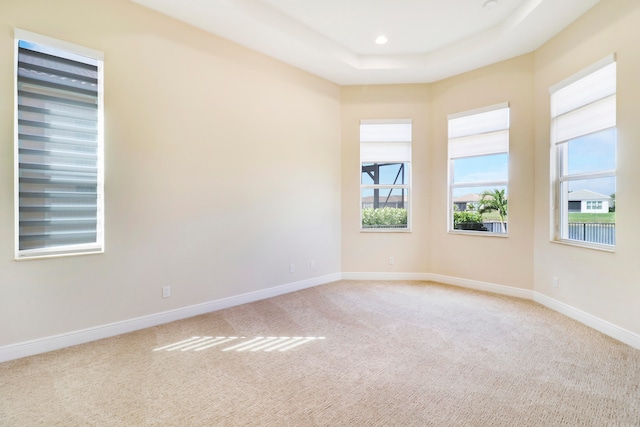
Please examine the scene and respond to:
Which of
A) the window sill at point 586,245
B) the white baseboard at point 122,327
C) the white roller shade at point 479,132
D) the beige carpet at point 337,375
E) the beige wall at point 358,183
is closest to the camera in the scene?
the beige carpet at point 337,375

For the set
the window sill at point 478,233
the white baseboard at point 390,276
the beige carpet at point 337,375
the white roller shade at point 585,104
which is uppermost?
the white roller shade at point 585,104

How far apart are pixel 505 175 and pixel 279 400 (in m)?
4.01

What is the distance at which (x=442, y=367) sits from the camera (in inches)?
90.9

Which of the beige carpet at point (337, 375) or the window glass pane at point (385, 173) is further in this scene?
the window glass pane at point (385, 173)

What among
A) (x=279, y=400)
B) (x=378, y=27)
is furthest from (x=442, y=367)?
(x=378, y=27)

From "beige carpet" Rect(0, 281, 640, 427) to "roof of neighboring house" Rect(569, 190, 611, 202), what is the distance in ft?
4.30

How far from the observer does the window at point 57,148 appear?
246 centimetres

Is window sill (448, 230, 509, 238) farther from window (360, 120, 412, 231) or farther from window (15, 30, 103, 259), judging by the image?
window (15, 30, 103, 259)

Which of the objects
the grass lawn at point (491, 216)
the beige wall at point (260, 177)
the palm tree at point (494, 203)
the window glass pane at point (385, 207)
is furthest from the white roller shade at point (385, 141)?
the grass lawn at point (491, 216)

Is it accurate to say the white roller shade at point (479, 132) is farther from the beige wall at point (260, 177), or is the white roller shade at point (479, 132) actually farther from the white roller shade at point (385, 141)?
the white roller shade at point (385, 141)

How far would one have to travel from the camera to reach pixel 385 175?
197 inches

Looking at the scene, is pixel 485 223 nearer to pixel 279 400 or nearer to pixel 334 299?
pixel 334 299

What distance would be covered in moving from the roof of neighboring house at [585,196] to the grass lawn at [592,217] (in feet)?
0.53

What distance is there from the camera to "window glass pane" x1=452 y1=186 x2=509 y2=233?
14.1ft
